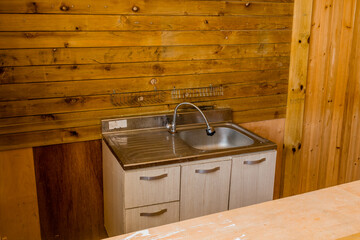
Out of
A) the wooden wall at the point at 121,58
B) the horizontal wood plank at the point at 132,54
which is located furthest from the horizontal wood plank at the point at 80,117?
the horizontal wood plank at the point at 132,54

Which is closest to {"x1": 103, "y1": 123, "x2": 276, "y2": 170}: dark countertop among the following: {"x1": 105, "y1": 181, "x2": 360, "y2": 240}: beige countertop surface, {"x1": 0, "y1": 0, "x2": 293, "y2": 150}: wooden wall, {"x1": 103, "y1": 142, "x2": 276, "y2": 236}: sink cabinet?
{"x1": 103, "y1": 142, "x2": 276, "y2": 236}: sink cabinet

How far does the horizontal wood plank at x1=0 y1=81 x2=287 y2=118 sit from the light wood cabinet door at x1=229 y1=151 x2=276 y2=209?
0.65 m

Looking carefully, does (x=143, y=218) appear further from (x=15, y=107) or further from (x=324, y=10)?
(x=324, y=10)

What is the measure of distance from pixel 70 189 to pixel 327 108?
2.28 metres

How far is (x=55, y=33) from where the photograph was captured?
2.48 metres

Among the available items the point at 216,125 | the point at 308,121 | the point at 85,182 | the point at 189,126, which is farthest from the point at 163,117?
the point at 308,121

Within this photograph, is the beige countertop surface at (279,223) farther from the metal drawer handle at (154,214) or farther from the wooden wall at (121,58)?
the wooden wall at (121,58)

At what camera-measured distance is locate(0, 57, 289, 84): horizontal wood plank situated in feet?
8.12

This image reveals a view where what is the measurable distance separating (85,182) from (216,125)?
1.05 meters

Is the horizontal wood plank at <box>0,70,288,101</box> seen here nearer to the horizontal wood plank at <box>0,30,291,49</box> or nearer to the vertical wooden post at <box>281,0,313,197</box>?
the vertical wooden post at <box>281,0,313,197</box>

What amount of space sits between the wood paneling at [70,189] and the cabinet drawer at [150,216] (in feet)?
1.87

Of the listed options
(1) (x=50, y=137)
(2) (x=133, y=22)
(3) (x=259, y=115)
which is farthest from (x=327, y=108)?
(1) (x=50, y=137)

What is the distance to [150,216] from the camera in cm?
243

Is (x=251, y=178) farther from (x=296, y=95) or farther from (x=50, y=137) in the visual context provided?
(x=50, y=137)
